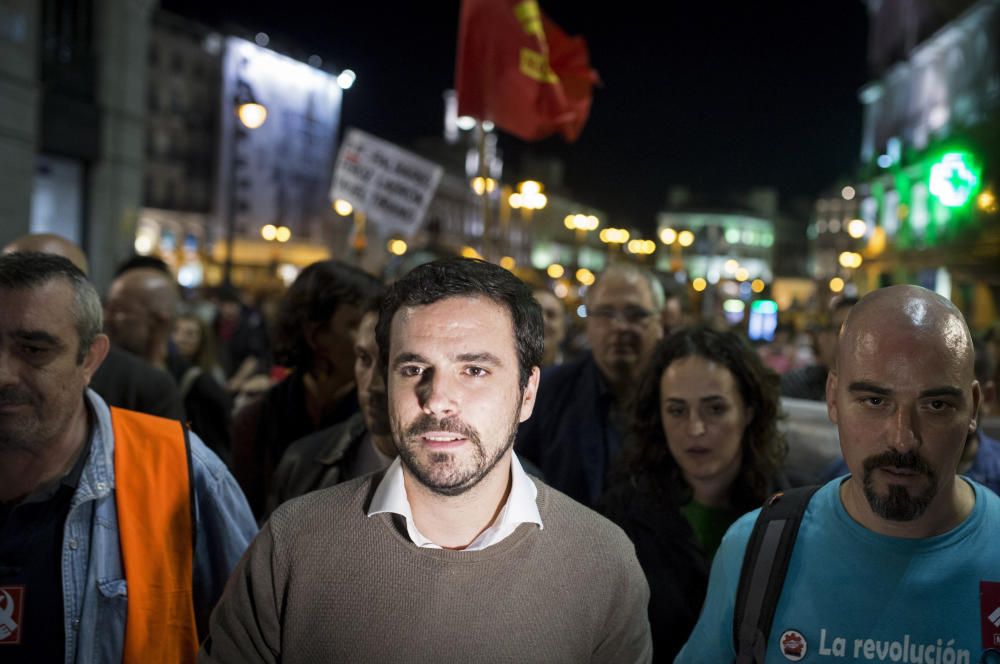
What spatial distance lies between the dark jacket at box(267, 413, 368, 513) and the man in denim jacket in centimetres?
64

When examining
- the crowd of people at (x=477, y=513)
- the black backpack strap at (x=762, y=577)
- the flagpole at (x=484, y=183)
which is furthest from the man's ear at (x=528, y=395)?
the flagpole at (x=484, y=183)

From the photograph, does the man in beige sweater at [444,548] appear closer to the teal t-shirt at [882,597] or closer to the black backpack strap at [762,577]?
the black backpack strap at [762,577]

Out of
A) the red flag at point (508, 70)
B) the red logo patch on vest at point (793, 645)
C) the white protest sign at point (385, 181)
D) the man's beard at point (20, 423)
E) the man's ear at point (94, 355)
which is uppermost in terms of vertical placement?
the red flag at point (508, 70)

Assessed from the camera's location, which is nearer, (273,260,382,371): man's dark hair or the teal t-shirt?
the teal t-shirt

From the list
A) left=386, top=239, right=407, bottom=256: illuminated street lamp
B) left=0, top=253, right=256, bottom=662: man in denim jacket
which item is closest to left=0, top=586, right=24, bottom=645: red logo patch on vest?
left=0, top=253, right=256, bottom=662: man in denim jacket

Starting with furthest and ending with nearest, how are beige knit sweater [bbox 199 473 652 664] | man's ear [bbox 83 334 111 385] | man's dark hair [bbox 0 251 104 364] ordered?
man's ear [bbox 83 334 111 385], man's dark hair [bbox 0 251 104 364], beige knit sweater [bbox 199 473 652 664]

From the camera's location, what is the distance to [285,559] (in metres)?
2.56

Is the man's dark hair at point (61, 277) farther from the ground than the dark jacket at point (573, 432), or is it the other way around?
the man's dark hair at point (61, 277)

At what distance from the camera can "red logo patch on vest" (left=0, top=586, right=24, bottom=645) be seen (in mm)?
3059

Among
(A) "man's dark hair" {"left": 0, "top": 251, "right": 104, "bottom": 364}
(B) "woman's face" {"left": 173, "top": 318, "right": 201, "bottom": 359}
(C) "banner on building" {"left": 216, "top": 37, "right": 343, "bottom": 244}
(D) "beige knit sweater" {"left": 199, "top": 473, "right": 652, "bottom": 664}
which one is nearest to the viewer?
(D) "beige knit sweater" {"left": 199, "top": 473, "right": 652, "bottom": 664}

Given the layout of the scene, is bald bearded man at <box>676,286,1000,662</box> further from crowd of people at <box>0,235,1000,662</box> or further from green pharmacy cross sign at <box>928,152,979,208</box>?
green pharmacy cross sign at <box>928,152,979,208</box>

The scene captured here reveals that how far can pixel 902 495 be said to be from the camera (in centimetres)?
272

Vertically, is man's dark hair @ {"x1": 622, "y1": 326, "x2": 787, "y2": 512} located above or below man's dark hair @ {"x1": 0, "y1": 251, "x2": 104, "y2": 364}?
below

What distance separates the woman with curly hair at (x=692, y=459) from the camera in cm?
388
